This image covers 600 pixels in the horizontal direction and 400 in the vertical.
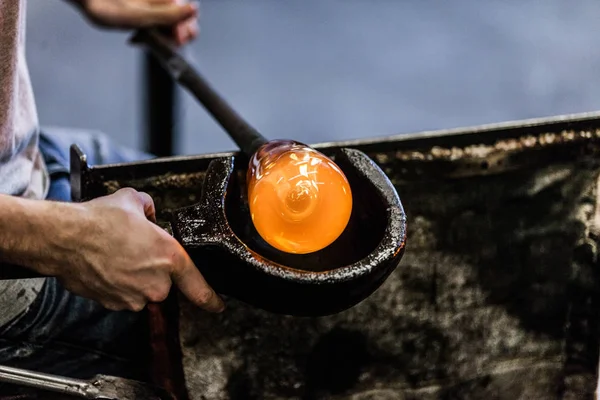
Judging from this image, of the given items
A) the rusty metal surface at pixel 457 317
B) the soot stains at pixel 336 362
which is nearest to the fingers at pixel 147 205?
the rusty metal surface at pixel 457 317

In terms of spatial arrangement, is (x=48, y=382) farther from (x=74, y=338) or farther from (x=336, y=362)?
(x=336, y=362)

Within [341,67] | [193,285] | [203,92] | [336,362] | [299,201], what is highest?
[341,67]

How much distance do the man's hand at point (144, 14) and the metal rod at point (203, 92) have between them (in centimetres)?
4

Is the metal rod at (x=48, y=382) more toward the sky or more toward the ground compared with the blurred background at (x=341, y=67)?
more toward the ground

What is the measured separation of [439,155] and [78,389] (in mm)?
675

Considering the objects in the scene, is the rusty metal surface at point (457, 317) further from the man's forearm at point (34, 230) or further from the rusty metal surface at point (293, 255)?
the man's forearm at point (34, 230)

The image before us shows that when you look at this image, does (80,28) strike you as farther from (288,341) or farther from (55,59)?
(288,341)

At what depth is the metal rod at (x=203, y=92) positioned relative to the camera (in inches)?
49.0

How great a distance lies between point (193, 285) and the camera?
3.39 feet

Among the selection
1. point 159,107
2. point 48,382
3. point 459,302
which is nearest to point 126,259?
point 48,382

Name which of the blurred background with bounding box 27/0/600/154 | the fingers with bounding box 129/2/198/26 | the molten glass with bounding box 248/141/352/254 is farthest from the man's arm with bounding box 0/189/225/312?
the blurred background with bounding box 27/0/600/154

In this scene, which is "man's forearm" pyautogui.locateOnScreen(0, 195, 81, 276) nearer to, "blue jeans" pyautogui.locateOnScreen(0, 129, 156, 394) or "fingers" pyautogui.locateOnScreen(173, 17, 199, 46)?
"blue jeans" pyautogui.locateOnScreen(0, 129, 156, 394)

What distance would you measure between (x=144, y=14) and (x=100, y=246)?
1.19m

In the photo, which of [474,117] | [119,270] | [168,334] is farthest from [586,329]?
[474,117]
